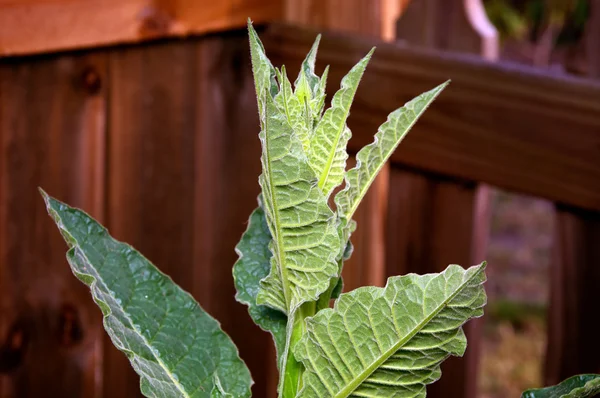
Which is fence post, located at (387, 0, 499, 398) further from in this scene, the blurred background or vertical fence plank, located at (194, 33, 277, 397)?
vertical fence plank, located at (194, 33, 277, 397)

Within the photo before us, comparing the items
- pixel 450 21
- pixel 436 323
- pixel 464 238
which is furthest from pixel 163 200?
pixel 436 323

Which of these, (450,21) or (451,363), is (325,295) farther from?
(450,21)

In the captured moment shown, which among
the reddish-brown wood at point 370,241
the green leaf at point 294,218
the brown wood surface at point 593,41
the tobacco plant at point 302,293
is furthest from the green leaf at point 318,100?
the brown wood surface at point 593,41

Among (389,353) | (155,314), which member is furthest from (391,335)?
(155,314)

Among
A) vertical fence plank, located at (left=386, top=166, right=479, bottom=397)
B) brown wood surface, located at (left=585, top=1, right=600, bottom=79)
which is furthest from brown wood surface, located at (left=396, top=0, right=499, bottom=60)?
brown wood surface, located at (left=585, top=1, right=600, bottom=79)

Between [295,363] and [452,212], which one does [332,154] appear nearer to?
[295,363]
